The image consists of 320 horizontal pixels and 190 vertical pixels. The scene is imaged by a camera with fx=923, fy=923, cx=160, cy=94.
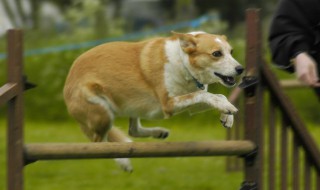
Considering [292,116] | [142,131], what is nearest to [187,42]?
[142,131]

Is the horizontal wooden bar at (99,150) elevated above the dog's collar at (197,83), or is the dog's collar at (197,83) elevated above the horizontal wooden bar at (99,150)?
the dog's collar at (197,83)

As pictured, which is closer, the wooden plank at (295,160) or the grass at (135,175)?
the wooden plank at (295,160)

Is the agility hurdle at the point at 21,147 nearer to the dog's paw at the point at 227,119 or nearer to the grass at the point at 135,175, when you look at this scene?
the dog's paw at the point at 227,119

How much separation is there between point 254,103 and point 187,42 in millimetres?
560

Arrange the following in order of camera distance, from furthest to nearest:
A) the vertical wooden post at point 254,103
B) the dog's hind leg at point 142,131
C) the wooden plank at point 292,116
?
the dog's hind leg at point 142,131
the wooden plank at point 292,116
the vertical wooden post at point 254,103

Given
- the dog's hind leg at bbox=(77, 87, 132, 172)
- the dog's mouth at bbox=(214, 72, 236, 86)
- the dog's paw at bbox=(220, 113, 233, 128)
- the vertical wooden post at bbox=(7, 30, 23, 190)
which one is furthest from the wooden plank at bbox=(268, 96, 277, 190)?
the vertical wooden post at bbox=(7, 30, 23, 190)

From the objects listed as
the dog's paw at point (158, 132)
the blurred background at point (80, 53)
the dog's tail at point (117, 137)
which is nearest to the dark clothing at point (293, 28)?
the dog's paw at point (158, 132)

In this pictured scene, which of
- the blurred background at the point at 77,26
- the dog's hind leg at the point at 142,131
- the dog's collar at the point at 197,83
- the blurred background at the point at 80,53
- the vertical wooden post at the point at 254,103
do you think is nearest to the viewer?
the dog's collar at the point at 197,83

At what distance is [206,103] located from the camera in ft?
15.8

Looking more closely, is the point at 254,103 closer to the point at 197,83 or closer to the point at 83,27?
the point at 197,83

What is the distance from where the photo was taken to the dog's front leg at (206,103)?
472cm

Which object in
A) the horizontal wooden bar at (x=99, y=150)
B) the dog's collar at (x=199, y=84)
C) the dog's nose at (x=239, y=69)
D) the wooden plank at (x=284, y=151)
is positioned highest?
the dog's nose at (x=239, y=69)

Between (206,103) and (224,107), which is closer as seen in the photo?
(224,107)

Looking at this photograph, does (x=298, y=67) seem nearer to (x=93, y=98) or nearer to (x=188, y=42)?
(x=188, y=42)
